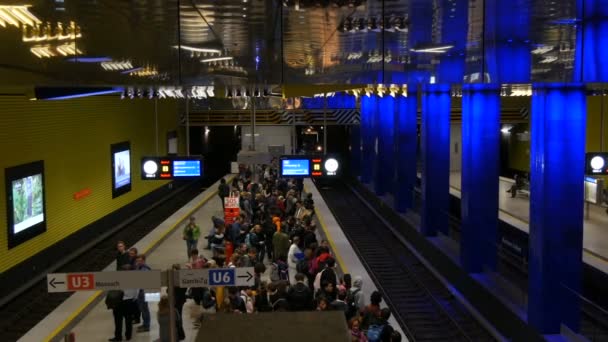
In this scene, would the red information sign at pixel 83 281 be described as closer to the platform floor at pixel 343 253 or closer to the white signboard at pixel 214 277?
the white signboard at pixel 214 277

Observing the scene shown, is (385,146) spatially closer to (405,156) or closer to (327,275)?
(405,156)

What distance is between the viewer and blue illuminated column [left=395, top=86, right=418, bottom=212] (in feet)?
80.7

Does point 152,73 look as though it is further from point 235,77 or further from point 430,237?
point 430,237

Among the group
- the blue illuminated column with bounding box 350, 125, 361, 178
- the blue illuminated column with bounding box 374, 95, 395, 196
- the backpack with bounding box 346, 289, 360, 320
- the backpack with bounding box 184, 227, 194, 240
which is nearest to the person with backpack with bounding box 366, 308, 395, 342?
the backpack with bounding box 346, 289, 360, 320

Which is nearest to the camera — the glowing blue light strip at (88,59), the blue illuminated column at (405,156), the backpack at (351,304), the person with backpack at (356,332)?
the person with backpack at (356,332)

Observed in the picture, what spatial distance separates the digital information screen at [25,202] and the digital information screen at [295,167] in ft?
18.3

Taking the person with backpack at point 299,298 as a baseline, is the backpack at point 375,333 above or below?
below

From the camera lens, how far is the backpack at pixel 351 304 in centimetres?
1001

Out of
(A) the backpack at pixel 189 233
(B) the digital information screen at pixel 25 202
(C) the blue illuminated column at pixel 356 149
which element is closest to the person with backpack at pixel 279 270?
(A) the backpack at pixel 189 233

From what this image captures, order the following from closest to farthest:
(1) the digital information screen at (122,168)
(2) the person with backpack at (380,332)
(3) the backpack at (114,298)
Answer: (2) the person with backpack at (380,332) → (3) the backpack at (114,298) → (1) the digital information screen at (122,168)

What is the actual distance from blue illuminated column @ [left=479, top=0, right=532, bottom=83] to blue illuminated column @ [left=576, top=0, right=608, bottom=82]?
1.91 feet

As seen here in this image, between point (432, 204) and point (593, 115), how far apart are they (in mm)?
10308

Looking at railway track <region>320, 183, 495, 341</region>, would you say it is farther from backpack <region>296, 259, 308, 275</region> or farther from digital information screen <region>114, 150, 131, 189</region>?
digital information screen <region>114, 150, 131, 189</region>

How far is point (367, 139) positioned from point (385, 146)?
5.19 metres
